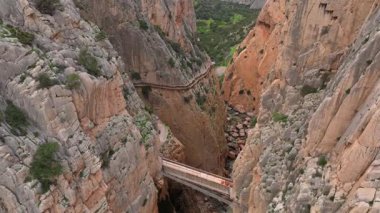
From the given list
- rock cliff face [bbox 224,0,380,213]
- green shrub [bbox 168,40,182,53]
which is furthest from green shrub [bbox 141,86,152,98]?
rock cliff face [bbox 224,0,380,213]

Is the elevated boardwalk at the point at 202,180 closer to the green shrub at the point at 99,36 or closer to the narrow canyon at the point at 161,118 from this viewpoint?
the narrow canyon at the point at 161,118

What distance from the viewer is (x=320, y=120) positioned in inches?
897

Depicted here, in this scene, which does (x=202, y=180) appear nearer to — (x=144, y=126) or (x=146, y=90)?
(x=144, y=126)

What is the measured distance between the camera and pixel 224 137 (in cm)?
5497

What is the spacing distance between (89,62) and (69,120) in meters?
5.43

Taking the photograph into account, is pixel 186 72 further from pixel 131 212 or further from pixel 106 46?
pixel 131 212

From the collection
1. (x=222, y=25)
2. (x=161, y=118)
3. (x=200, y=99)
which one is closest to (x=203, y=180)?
(x=161, y=118)

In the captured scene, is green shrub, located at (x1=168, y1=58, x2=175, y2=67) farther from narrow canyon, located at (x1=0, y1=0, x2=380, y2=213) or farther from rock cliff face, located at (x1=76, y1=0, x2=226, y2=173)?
narrow canyon, located at (x1=0, y1=0, x2=380, y2=213)

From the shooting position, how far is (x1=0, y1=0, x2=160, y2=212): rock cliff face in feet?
94.8

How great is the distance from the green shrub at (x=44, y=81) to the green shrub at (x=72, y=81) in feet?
3.99

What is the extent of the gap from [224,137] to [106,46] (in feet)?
68.9

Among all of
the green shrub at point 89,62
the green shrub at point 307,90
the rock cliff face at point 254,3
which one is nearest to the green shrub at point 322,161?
the green shrub at point 307,90

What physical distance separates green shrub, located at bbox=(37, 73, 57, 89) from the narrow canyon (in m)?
0.08

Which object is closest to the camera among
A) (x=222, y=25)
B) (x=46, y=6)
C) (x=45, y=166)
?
(x=45, y=166)
